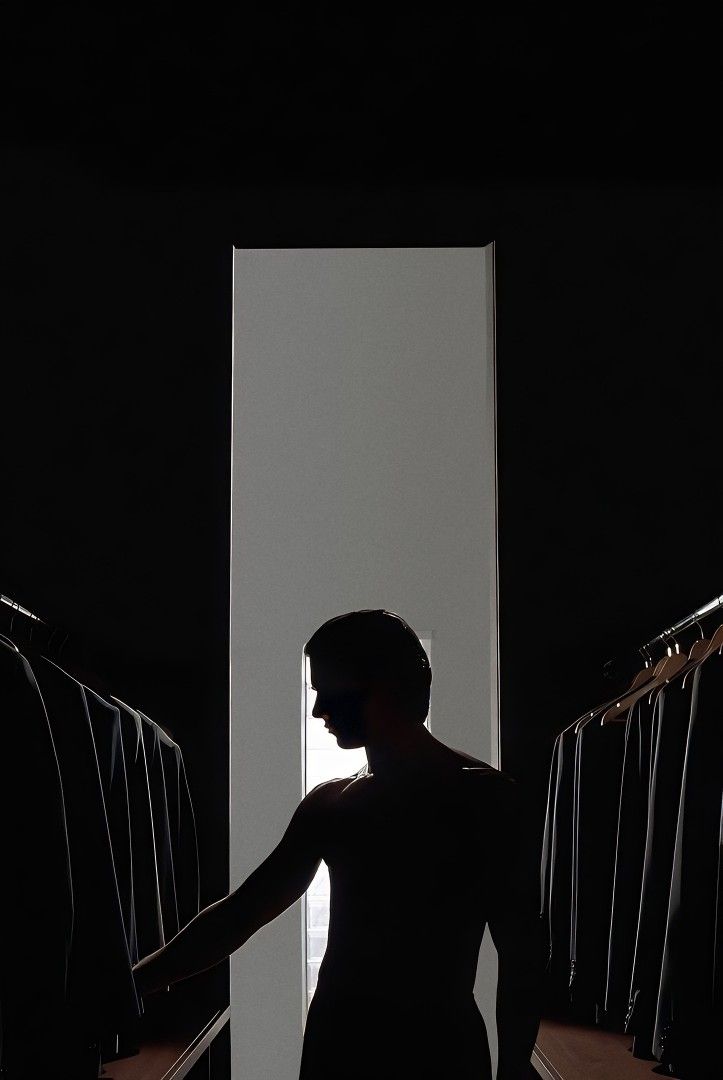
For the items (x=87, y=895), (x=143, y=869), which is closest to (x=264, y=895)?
(x=87, y=895)

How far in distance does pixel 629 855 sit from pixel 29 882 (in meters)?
1.64

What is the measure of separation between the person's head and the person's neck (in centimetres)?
1

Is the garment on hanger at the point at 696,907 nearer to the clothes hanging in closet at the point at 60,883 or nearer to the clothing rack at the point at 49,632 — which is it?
the clothes hanging in closet at the point at 60,883

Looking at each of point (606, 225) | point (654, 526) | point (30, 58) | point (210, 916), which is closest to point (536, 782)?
point (654, 526)

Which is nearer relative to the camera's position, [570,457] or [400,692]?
[400,692]

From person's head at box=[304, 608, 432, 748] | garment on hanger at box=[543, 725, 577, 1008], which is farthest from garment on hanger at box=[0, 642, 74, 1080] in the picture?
garment on hanger at box=[543, 725, 577, 1008]

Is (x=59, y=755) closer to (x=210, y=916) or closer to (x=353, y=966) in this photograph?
(x=210, y=916)

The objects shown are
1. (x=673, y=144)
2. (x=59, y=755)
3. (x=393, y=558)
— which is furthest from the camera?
(x=393, y=558)

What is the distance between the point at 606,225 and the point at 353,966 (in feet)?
10.2

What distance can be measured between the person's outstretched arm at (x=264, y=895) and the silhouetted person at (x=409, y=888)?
4 cm

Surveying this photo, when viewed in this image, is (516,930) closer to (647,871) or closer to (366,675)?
(366,675)

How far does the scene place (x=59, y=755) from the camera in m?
2.39

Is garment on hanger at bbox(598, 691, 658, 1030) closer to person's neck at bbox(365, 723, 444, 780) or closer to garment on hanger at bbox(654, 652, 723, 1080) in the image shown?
garment on hanger at bbox(654, 652, 723, 1080)

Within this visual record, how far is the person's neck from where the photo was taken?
5.52ft
